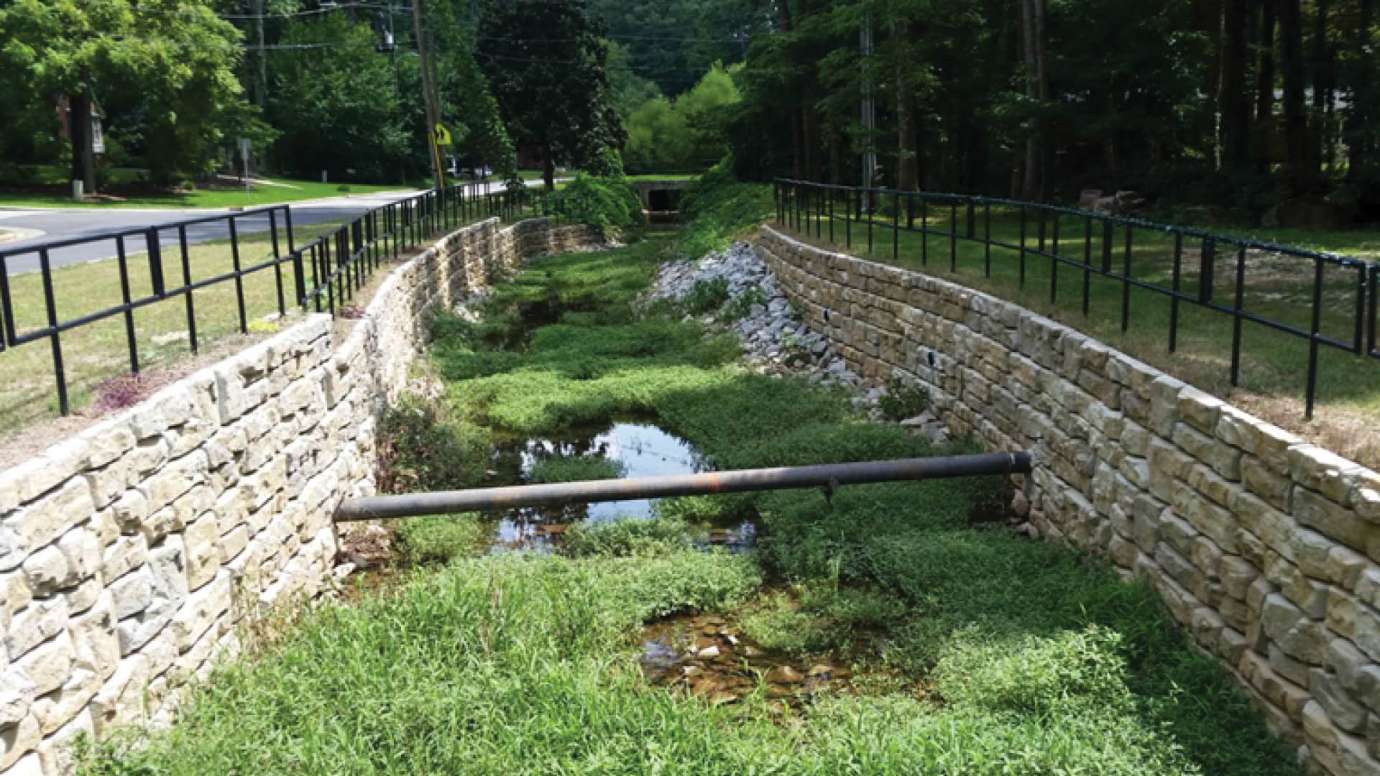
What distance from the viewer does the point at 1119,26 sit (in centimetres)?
2212

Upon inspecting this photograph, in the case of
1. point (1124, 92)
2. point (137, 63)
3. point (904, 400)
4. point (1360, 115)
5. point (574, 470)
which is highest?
point (137, 63)

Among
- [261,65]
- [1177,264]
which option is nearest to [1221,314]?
[1177,264]

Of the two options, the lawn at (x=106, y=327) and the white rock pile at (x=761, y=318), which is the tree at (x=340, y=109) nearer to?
the white rock pile at (x=761, y=318)

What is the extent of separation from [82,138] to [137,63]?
3141 millimetres

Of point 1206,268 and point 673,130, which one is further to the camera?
point 673,130

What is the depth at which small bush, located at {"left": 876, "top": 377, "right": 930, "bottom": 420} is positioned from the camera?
12344 millimetres

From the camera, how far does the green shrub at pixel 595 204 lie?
37.8 metres

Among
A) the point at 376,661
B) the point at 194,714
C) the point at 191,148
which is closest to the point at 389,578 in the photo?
the point at 376,661

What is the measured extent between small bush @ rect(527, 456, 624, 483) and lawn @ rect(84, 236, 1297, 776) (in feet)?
3.62

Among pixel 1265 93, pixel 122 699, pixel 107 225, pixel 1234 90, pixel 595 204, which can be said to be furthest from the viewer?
pixel 595 204

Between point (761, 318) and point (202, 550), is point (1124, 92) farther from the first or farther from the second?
point (202, 550)

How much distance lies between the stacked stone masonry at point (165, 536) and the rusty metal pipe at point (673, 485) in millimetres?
658

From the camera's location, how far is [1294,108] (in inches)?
767

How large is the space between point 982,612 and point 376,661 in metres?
3.81
